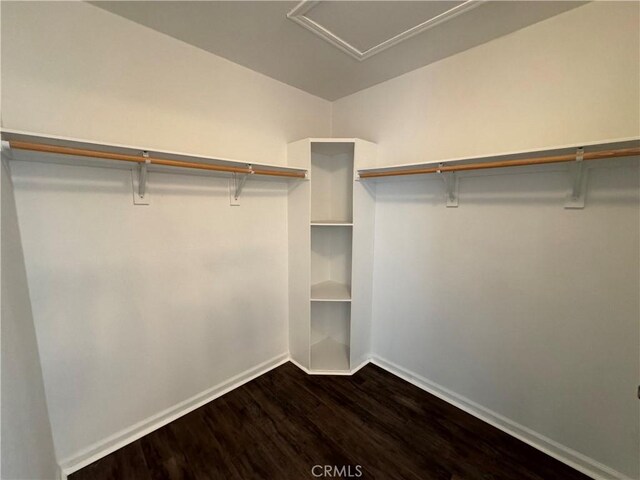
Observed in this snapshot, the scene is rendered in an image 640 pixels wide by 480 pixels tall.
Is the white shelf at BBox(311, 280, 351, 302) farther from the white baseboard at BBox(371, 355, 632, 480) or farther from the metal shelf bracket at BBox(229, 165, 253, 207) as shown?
the metal shelf bracket at BBox(229, 165, 253, 207)

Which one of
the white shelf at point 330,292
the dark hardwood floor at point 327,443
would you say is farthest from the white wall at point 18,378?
the white shelf at point 330,292

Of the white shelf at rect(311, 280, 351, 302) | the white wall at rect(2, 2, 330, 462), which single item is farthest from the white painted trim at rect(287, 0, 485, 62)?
the white shelf at rect(311, 280, 351, 302)

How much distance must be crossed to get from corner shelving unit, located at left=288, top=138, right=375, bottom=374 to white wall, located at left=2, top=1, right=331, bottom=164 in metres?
0.54

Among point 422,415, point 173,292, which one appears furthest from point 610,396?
point 173,292

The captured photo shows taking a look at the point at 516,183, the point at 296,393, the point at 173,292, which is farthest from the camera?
the point at 296,393

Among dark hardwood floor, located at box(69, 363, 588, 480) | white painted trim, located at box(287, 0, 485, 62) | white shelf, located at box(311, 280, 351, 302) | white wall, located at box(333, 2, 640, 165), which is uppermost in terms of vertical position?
white painted trim, located at box(287, 0, 485, 62)

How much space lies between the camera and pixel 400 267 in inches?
89.5

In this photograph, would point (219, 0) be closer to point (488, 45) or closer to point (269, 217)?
point (269, 217)

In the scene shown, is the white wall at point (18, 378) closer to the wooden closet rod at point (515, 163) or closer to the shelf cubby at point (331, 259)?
the shelf cubby at point (331, 259)

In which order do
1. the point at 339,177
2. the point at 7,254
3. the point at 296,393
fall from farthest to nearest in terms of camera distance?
the point at 339,177 → the point at 296,393 → the point at 7,254

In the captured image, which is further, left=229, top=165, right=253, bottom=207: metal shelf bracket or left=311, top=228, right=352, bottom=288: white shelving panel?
left=311, top=228, right=352, bottom=288: white shelving panel

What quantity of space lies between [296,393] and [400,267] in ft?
4.36

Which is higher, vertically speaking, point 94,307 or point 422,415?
point 94,307

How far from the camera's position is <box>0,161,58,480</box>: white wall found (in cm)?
84
